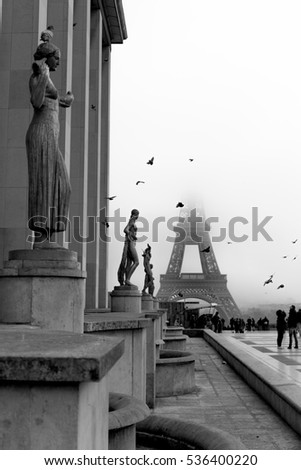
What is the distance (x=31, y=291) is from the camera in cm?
595

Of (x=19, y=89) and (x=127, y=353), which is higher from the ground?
(x=19, y=89)

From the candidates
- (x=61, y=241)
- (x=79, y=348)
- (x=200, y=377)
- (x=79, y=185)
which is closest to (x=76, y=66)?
(x=79, y=185)

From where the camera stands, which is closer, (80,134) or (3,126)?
(3,126)

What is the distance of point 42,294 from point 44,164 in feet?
5.83

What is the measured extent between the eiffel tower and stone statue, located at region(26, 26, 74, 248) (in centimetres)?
5827

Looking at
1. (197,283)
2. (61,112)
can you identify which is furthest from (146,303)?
(197,283)

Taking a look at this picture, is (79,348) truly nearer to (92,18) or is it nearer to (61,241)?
(61,241)

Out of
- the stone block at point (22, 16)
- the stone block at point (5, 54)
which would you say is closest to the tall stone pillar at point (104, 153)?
the stone block at point (5, 54)

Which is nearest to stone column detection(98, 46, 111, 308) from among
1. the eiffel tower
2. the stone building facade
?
the stone building facade

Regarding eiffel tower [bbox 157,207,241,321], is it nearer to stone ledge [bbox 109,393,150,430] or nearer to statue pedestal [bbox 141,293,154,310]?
statue pedestal [bbox 141,293,154,310]

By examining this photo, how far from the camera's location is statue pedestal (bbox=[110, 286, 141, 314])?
1468cm

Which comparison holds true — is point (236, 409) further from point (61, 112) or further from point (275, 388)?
point (61, 112)

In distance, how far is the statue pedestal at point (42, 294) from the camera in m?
5.92

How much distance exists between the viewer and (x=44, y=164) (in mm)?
6695
